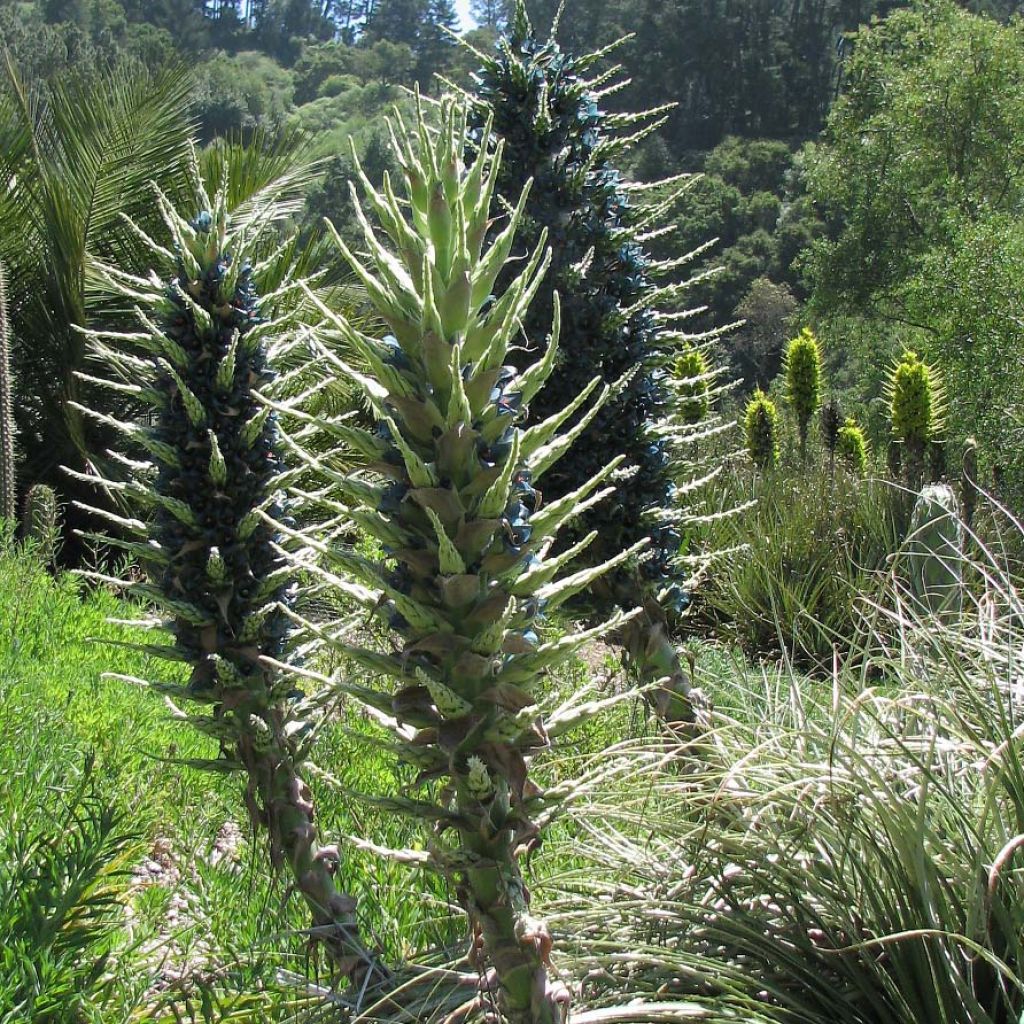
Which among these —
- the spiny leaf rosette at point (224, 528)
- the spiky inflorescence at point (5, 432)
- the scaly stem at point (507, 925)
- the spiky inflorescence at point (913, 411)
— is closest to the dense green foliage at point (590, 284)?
the spiny leaf rosette at point (224, 528)

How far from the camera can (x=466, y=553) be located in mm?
1552

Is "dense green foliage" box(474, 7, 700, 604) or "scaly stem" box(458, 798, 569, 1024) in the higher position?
"dense green foliage" box(474, 7, 700, 604)

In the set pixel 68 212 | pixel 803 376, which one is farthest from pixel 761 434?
pixel 68 212

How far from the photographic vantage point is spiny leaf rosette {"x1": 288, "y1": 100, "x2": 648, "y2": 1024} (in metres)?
1.53

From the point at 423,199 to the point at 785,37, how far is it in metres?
68.1

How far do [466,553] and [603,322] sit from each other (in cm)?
141

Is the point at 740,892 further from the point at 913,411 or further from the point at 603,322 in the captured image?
the point at 913,411

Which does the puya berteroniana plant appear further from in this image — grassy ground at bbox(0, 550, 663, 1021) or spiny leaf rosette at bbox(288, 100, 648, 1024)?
spiny leaf rosette at bbox(288, 100, 648, 1024)

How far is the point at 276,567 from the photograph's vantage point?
197cm

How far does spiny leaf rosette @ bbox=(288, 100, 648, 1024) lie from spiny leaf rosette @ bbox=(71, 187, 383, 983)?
1.30 ft

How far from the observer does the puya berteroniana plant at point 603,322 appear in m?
2.83

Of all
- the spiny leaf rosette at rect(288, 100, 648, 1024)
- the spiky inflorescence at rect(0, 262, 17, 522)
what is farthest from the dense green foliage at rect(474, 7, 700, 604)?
the spiky inflorescence at rect(0, 262, 17, 522)

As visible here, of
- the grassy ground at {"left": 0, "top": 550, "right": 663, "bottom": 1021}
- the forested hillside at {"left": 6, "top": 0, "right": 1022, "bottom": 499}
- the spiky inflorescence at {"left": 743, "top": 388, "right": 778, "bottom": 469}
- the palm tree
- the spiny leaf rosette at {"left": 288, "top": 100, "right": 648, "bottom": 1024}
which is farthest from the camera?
the forested hillside at {"left": 6, "top": 0, "right": 1022, "bottom": 499}

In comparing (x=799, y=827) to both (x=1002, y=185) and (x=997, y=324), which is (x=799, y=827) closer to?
(x=997, y=324)
